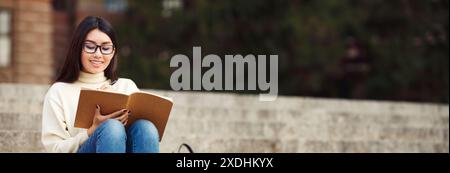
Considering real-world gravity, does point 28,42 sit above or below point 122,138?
above

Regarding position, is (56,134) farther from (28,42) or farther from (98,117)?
(28,42)

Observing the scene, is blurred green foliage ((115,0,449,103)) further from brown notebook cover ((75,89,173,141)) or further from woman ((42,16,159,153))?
brown notebook cover ((75,89,173,141))

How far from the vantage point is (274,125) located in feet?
23.8

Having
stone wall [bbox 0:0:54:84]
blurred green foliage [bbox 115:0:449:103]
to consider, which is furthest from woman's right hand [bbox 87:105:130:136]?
blurred green foliage [bbox 115:0:449:103]

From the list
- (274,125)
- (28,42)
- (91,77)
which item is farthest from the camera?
(28,42)

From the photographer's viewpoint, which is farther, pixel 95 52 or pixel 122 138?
pixel 95 52

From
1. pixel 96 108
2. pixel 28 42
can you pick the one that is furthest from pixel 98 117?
pixel 28 42

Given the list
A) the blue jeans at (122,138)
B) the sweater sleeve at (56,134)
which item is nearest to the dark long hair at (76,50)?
the sweater sleeve at (56,134)

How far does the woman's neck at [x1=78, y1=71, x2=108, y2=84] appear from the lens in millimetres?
4062

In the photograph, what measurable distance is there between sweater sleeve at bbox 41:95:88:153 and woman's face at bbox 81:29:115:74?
31 centimetres

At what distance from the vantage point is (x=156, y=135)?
3891 mm

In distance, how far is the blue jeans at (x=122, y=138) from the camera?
12.1ft

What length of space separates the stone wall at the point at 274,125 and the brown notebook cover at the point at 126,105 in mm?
1586

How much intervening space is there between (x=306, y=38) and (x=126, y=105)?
10905 mm
